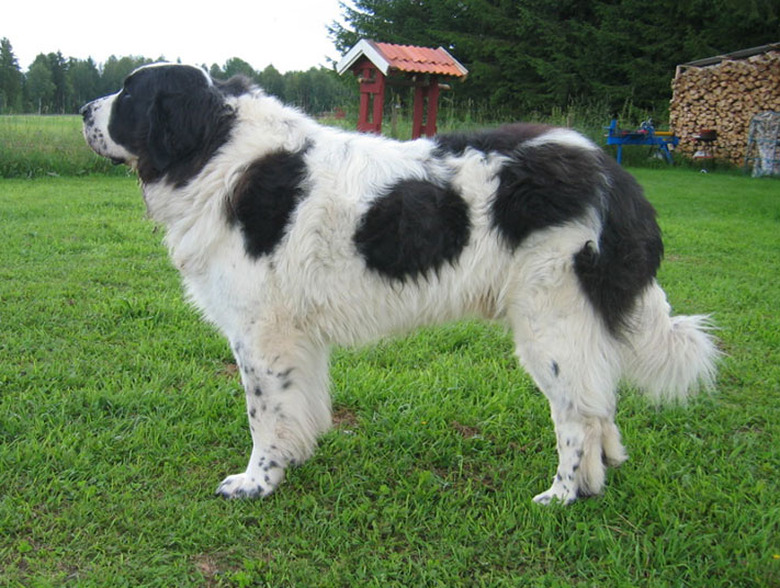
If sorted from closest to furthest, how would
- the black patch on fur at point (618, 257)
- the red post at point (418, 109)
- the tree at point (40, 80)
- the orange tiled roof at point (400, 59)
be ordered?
the black patch on fur at point (618, 257)
the orange tiled roof at point (400, 59)
the red post at point (418, 109)
the tree at point (40, 80)

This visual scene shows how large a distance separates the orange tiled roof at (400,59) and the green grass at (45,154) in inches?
194

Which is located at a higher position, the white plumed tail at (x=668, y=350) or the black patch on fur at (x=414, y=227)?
the black patch on fur at (x=414, y=227)

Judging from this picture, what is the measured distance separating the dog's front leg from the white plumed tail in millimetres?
1406

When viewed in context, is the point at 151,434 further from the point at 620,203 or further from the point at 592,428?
the point at 620,203

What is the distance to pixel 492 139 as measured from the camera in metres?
2.76

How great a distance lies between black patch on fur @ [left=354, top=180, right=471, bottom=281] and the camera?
8.59 feet

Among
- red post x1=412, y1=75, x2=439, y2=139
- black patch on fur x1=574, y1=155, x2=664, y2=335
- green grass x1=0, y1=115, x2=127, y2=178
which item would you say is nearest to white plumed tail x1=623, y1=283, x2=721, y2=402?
black patch on fur x1=574, y1=155, x2=664, y2=335

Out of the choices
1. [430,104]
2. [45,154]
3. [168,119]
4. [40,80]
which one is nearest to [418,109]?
[430,104]

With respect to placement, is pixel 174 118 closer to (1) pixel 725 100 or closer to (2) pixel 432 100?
(2) pixel 432 100

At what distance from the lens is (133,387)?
3666 millimetres

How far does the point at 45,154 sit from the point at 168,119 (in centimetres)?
1088

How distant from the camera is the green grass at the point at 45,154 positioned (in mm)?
A: 11688

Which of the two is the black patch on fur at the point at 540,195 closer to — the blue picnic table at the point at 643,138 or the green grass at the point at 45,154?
the green grass at the point at 45,154

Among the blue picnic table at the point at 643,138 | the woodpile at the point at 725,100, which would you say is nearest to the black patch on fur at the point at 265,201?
the blue picnic table at the point at 643,138
